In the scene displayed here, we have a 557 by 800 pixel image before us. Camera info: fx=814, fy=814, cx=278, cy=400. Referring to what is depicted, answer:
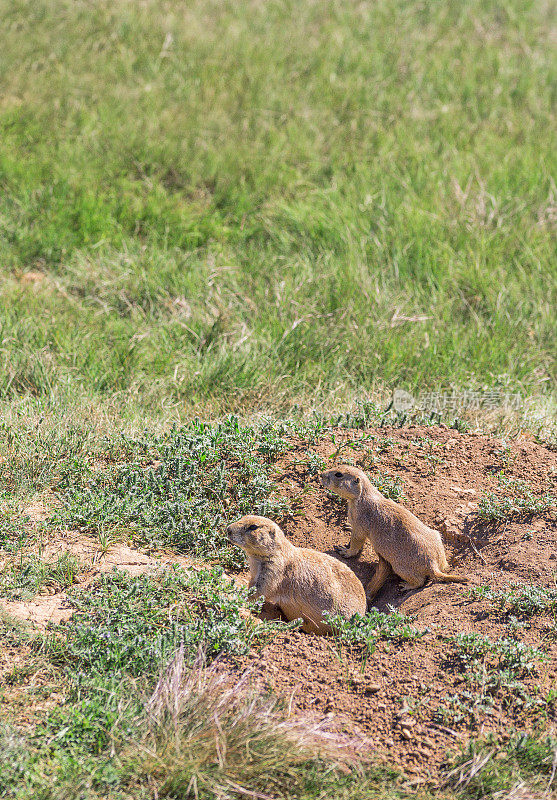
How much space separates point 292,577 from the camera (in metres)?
4.01

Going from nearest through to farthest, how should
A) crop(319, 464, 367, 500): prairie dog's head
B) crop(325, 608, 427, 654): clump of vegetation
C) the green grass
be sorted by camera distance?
crop(325, 608, 427, 654): clump of vegetation → crop(319, 464, 367, 500): prairie dog's head → the green grass

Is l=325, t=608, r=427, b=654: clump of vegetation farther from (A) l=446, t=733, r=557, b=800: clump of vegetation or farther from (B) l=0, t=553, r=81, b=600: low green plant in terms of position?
(B) l=0, t=553, r=81, b=600: low green plant

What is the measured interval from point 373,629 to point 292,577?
1.81 ft

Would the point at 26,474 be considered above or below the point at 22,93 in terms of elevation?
below

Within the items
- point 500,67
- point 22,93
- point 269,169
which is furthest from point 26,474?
point 500,67

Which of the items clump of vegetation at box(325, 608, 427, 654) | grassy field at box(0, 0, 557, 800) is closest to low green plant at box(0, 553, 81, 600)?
grassy field at box(0, 0, 557, 800)

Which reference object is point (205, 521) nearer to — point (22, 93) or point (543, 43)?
point (22, 93)

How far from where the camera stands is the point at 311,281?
686cm

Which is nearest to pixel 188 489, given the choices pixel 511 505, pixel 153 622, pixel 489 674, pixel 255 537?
pixel 255 537

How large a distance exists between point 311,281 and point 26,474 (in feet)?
10.3

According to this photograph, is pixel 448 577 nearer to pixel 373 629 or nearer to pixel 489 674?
pixel 373 629

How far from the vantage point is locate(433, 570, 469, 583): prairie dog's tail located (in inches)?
160

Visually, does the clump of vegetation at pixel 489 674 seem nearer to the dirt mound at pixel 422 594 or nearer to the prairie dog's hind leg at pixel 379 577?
the dirt mound at pixel 422 594

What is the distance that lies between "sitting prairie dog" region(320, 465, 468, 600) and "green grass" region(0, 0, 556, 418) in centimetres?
151
